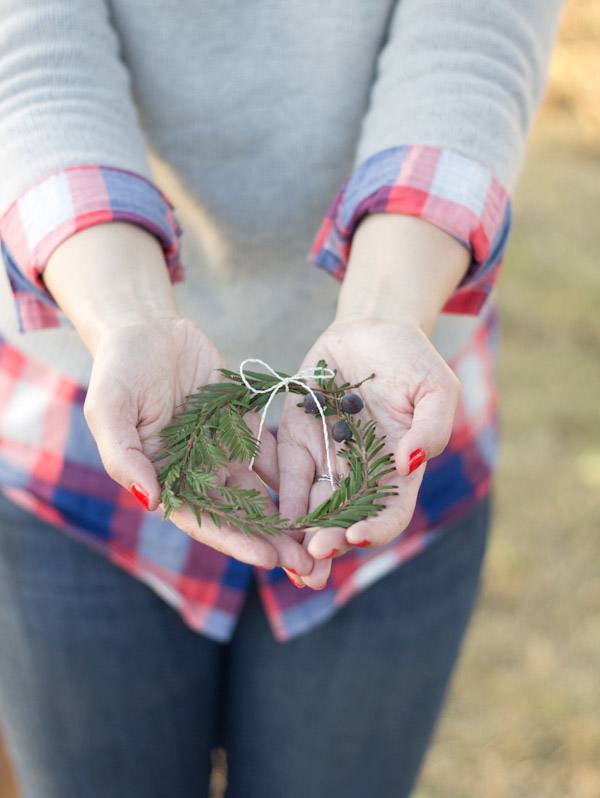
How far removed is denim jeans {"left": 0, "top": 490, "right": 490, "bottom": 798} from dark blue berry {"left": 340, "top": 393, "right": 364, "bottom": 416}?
445 millimetres

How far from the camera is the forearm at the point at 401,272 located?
3.82 ft

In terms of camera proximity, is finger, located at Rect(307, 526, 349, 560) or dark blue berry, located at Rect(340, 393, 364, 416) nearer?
finger, located at Rect(307, 526, 349, 560)

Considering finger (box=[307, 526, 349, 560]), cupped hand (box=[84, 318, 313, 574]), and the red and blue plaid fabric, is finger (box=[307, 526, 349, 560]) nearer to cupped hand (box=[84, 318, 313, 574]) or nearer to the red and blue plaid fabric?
cupped hand (box=[84, 318, 313, 574])

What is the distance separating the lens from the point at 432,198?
119 centimetres

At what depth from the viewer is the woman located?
115 centimetres

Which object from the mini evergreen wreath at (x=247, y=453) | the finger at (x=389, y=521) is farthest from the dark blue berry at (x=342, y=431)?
the finger at (x=389, y=521)

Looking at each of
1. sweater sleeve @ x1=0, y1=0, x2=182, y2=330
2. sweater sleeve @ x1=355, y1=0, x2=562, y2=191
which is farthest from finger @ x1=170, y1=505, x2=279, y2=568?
sweater sleeve @ x1=355, y1=0, x2=562, y2=191

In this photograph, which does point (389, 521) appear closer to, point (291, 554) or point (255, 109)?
point (291, 554)

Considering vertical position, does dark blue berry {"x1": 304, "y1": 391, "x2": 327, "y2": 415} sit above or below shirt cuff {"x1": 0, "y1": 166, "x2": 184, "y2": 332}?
below

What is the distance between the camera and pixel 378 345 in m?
1.14

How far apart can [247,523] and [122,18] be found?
2.44 feet

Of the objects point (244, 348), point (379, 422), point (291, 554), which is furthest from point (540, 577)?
point (291, 554)

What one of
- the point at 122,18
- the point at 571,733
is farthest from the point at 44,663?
the point at 571,733

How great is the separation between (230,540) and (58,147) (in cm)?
55
